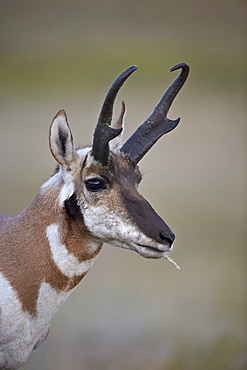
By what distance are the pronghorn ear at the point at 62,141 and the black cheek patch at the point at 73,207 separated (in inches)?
10.7

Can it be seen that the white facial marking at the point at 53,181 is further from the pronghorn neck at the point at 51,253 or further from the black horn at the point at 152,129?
the black horn at the point at 152,129

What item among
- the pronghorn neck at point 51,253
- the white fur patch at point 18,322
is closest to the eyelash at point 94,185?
the pronghorn neck at point 51,253

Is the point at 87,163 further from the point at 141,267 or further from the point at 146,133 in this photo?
the point at 141,267

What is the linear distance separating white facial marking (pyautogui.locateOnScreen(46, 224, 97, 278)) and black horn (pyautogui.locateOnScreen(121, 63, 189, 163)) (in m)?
0.95

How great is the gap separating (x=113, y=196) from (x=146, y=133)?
765mm

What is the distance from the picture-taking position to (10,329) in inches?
243

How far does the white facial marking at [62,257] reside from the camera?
621cm

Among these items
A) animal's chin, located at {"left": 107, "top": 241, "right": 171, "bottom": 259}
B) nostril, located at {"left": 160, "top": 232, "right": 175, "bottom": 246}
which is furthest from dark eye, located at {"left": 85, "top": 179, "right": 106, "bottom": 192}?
nostril, located at {"left": 160, "top": 232, "right": 175, "bottom": 246}

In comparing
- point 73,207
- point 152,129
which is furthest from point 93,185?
point 152,129

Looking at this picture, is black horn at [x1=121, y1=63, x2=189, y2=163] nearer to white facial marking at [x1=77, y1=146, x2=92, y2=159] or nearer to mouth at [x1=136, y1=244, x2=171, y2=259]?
white facial marking at [x1=77, y1=146, x2=92, y2=159]

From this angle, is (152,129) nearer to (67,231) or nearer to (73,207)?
(73,207)

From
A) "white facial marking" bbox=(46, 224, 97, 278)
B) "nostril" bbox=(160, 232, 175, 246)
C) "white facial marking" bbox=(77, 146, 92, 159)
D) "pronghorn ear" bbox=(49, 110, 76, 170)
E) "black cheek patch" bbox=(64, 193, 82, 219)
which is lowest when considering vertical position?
"white facial marking" bbox=(46, 224, 97, 278)

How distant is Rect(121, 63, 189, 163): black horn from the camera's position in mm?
6531

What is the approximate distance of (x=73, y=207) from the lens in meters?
6.17
